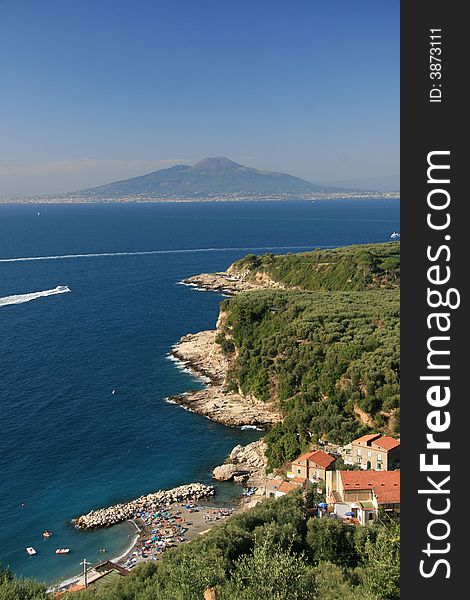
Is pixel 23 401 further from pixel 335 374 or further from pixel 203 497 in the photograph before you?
pixel 335 374

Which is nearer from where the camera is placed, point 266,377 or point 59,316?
point 266,377

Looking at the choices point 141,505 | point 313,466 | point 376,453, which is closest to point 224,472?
point 141,505

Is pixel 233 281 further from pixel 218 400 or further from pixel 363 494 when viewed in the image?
pixel 363 494

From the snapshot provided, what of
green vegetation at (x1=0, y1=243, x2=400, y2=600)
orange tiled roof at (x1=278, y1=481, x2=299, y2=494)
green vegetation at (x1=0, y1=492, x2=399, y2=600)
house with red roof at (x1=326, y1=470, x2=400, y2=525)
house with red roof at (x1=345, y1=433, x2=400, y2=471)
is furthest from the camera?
house with red roof at (x1=345, y1=433, x2=400, y2=471)

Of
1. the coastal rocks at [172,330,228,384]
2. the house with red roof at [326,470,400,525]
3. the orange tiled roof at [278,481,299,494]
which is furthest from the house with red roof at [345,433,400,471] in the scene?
the coastal rocks at [172,330,228,384]

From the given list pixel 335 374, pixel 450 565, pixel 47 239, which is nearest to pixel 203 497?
pixel 335 374

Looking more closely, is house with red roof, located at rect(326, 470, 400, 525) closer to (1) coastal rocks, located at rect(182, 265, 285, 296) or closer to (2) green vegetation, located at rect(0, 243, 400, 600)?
(2) green vegetation, located at rect(0, 243, 400, 600)
